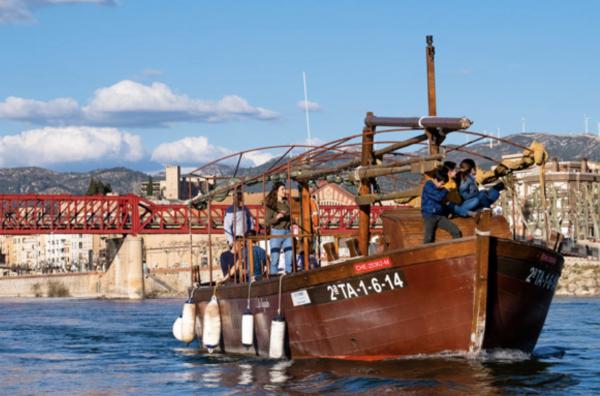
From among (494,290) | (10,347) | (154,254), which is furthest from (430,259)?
(154,254)

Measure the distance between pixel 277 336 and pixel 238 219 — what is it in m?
4.77

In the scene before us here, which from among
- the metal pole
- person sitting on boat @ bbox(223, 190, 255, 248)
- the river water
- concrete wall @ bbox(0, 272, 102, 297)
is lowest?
concrete wall @ bbox(0, 272, 102, 297)

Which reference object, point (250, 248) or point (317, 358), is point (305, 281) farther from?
point (250, 248)

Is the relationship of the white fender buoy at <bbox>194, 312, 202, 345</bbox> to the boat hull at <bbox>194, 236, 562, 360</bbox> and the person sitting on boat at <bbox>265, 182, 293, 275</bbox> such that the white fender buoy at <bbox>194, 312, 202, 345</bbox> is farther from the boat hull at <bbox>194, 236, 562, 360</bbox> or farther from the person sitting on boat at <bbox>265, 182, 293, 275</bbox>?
the boat hull at <bbox>194, 236, 562, 360</bbox>

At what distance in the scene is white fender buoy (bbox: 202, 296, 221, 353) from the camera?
27.1m

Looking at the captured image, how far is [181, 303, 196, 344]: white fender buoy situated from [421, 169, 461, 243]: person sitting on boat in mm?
9216

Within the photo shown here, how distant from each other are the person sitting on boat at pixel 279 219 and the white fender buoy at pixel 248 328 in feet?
7.39

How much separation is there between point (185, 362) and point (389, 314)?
23.1ft

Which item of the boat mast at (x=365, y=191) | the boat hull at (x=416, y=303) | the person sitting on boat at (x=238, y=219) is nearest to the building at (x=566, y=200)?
the person sitting on boat at (x=238, y=219)

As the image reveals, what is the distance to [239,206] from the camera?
92.9 ft

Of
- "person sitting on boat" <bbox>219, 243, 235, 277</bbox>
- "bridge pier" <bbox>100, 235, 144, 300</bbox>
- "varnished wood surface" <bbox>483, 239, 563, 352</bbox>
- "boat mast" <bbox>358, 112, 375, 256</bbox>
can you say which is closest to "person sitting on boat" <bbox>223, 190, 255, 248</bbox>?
"person sitting on boat" <bbox>219, 243, 235, 277</bbox>

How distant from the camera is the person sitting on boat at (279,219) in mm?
27297

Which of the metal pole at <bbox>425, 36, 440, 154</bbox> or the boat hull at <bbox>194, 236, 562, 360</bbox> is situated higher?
the metal pole at <bbox>425, 36, 440, 154</bbox>

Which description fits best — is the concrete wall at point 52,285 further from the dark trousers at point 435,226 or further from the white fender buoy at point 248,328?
the dark trousers at point 435,226
